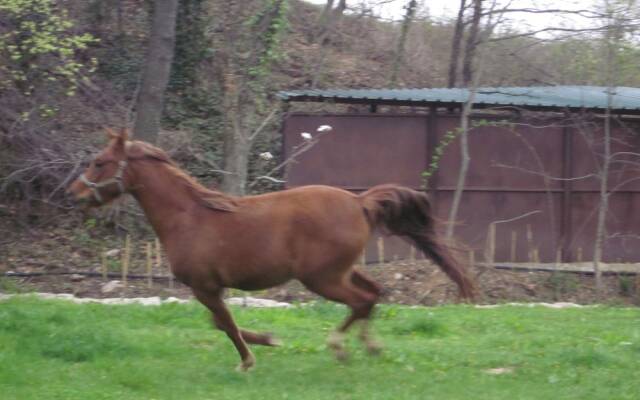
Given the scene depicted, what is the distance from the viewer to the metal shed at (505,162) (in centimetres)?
1730


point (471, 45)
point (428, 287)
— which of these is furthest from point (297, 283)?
point (471, 45)

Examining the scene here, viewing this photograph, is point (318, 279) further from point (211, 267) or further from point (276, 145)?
point (276, 145)

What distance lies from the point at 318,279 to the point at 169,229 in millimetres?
1377

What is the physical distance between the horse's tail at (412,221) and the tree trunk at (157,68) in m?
10.5

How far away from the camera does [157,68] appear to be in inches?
741

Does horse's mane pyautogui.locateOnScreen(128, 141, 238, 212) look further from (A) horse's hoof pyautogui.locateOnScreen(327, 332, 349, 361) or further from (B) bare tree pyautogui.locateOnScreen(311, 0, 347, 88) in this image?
(B) bare tree pyautogui.locateOnScreen(311, 0, 347, 88)

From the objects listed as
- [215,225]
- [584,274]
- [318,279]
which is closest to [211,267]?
[215,225]

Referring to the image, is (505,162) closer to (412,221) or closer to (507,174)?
(507,174)

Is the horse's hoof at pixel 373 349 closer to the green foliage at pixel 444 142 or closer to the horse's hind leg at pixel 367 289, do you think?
the horse's hind leg at pixel 367 289

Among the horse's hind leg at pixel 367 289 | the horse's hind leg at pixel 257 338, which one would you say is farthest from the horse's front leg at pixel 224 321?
the horse's hind leg at pixel 367 289

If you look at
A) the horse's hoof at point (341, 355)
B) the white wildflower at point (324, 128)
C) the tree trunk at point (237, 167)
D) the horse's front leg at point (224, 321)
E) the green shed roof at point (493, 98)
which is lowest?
the horse's hoof at point (341, 355)

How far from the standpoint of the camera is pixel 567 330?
10.4 meters

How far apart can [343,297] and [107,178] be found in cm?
235

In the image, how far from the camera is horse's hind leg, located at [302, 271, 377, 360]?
8.02 metres
